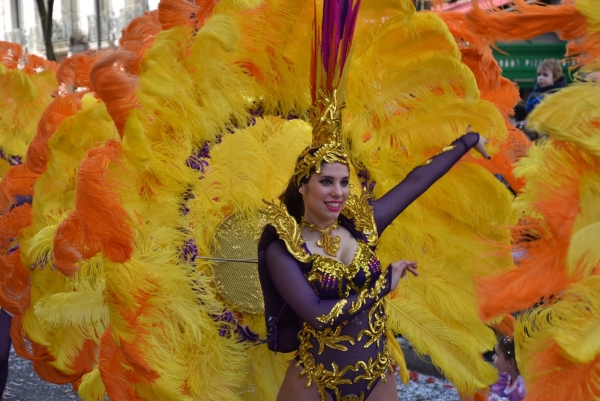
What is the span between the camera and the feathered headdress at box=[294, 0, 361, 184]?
326cm

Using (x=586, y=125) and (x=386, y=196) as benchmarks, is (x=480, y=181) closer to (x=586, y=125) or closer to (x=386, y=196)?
(x=386, y=196)

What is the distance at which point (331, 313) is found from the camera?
3.04 metres

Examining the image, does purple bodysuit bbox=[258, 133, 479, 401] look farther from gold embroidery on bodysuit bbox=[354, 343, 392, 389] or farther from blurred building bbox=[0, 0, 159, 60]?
blurred building bbox=[0, 0, 159, 60]

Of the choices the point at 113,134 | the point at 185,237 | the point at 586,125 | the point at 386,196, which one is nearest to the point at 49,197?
the point at 113,134

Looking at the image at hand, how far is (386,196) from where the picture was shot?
348 centimetres

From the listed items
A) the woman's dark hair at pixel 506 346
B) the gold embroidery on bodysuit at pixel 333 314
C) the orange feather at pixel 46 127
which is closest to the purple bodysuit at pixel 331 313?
the gold embroidery on bodysuit at pixel 333 314

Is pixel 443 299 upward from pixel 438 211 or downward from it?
downward

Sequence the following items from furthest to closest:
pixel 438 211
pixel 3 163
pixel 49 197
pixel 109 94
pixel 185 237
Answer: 1. pixel 3 163
2. pixel 49 197
3. pixel 438 211
4. pixel 185 237
5. pixel 109 94

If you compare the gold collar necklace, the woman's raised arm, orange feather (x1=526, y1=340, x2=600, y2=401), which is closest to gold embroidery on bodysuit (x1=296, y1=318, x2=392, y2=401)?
the gold collar necklace

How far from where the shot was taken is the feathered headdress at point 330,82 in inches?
128

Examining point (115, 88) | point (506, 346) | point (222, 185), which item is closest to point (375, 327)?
point (222, 185)

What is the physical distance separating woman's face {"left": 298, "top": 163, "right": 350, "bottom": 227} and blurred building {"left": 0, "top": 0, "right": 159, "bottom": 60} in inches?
735

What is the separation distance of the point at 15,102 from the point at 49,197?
1.81 meters

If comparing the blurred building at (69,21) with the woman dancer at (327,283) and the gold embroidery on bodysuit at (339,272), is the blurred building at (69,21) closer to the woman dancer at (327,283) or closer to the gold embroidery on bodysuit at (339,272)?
the woman dancer at (327,283)
